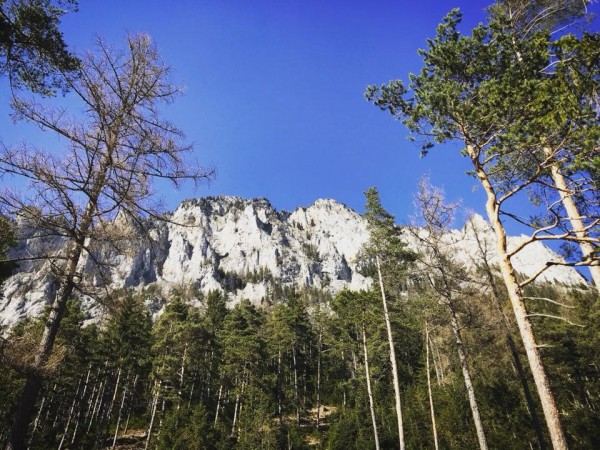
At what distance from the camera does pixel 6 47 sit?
6523 millimetres

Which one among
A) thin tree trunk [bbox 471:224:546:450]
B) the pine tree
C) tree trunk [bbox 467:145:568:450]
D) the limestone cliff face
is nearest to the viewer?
tree trunk [bbox 467:145:568:450]

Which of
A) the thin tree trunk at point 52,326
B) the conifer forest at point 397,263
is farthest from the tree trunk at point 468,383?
the thin tree trunk at point 52,326

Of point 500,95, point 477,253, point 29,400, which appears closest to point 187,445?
point 29,400

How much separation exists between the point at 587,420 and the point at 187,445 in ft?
68.0

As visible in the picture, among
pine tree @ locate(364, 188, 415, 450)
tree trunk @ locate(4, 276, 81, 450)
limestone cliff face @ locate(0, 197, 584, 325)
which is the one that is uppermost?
limestone cliff face @ locate(0, 197, 584, 325)

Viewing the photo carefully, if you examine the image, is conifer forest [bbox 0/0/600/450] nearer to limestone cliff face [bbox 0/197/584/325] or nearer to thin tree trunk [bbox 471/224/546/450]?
thin tree trunk [bbox 471/224/546/450]

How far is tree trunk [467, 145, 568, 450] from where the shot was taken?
589 centimetres

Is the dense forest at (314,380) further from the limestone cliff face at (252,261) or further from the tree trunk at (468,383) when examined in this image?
the limestone cliff face at (252,261)

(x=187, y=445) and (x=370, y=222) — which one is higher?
(x=370, y=222)

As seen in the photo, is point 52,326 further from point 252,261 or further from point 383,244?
point 252,261

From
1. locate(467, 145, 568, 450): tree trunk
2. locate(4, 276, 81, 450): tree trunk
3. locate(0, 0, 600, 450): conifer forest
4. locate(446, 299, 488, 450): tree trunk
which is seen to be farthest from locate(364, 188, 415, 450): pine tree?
locate(4, 276, 81, 450): tree trunk

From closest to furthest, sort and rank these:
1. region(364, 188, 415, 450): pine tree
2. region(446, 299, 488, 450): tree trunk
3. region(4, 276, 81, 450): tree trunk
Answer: region(4, 276, 81, 450): tree trunk < region(446, 299, 488, 450): tree trunk < region(364, 188, 415, 450): pine tree

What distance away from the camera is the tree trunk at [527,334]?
19.3 feet

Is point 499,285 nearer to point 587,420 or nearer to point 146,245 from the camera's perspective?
point 587,420
